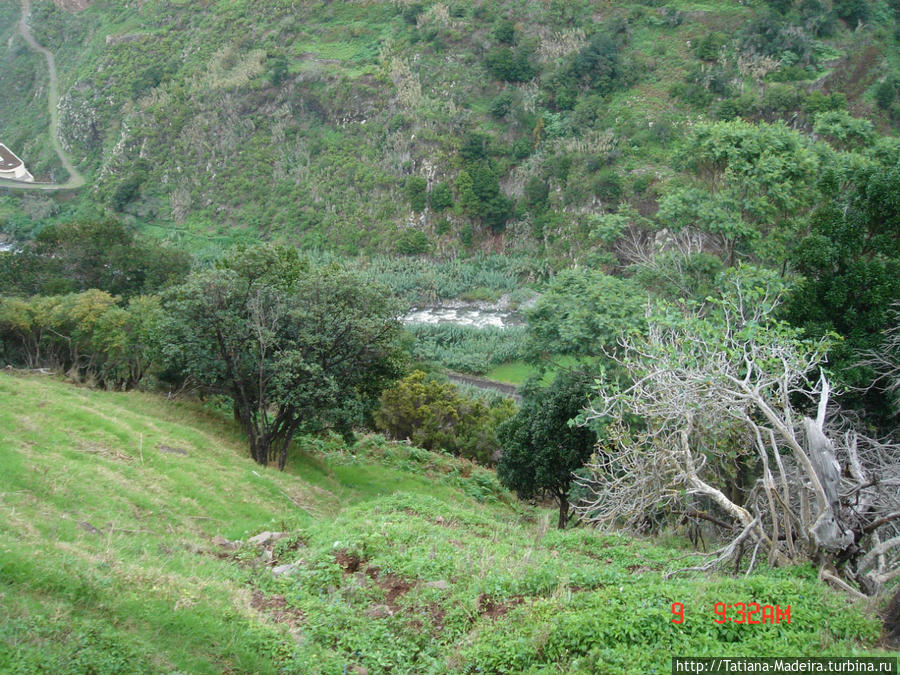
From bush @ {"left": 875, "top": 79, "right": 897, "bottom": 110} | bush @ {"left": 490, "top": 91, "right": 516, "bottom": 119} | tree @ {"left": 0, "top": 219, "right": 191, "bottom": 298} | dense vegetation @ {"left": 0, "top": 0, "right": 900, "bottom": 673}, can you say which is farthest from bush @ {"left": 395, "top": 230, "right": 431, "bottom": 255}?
bush @ {"left": 875, "top": 79, "right": 897, "bottom": 110}

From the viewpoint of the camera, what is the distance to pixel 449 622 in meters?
7.25

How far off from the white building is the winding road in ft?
2.68

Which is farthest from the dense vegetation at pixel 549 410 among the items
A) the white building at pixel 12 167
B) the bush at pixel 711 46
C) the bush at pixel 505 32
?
the white building at pixel 12 167

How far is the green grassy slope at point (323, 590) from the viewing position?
6.10 metres

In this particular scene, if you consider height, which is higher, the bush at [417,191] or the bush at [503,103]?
the bush at [503,103]

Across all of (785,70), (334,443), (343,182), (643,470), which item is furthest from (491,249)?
(643,470)

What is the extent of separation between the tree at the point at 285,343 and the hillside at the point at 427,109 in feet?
120

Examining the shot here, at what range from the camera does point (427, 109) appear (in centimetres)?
6206

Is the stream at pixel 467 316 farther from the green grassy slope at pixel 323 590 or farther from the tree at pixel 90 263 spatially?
the green grassy slope at pixel 323 590

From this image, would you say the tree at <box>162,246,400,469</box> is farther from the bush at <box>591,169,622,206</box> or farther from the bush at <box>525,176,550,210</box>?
the bush at <box>525,176,550,210</box>

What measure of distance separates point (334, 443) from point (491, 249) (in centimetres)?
3813

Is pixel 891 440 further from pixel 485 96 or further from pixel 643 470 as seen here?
pixel 485 96

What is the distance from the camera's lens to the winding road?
66.1m
